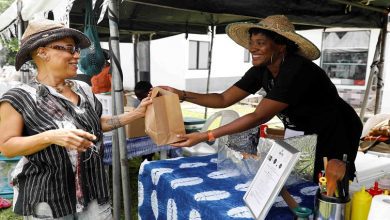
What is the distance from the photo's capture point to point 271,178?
1250mm

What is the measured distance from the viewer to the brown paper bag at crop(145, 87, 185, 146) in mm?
1728

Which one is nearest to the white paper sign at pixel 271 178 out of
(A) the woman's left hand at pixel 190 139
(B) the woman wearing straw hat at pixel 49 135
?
(A) the woman's left hand at pixel 190 139

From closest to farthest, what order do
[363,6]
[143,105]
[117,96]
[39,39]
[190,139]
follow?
[39,39]
[190,139]
[143,105]
[117,96]
[363,6]

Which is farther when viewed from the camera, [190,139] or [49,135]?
[190,139]

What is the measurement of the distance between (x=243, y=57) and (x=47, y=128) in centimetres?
1508

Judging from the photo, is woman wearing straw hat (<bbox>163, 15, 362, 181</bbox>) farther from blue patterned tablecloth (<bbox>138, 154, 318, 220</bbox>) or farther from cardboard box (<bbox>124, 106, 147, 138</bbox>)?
cardboard box (<bbox>124, 106, 147, 138</bbox>)

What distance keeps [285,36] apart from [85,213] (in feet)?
5.28

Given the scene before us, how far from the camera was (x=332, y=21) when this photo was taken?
14.1 ft

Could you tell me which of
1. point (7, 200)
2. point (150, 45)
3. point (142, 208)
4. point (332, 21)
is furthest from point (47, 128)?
point (150, 45)

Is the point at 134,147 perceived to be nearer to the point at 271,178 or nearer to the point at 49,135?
the point at 49,135

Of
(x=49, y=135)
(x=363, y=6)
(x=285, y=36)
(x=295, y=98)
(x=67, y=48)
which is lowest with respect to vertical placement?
(x=49, y=135)

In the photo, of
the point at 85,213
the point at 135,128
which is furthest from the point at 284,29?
the point at 135,128

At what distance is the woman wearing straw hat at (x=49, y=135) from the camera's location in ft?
4.79

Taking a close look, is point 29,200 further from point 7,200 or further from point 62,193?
point 7,200
